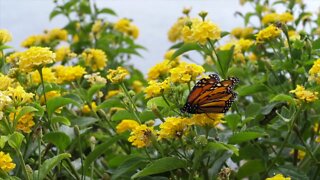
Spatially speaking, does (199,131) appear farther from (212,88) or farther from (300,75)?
(300,75)

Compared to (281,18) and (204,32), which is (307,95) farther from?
(281,18)

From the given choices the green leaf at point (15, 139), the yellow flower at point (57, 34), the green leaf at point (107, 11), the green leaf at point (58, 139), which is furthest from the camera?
the green leaf at point (107, 11)

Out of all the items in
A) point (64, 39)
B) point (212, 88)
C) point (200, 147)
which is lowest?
point (64, 39)

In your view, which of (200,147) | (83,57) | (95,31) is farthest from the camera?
(95,31)

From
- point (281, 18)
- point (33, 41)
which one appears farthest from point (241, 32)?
point (33, 41)

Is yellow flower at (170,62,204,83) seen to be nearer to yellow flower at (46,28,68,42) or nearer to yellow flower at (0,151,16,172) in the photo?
yellow flower at (0,151,16,172)

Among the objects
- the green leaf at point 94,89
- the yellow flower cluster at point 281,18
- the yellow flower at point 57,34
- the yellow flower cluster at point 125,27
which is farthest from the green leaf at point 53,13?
the green leaf at point 94,89

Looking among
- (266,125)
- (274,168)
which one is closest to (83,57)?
(266,125)

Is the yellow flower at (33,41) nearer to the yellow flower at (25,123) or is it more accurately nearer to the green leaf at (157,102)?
the yellow flower at (25,123)
